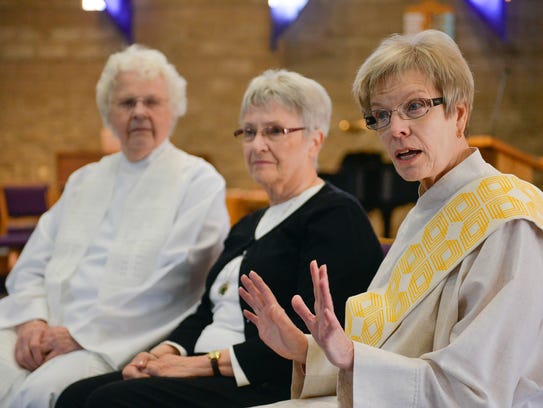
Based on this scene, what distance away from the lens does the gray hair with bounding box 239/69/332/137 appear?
96.9 inches

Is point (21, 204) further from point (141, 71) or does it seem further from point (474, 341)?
point (474, 341)

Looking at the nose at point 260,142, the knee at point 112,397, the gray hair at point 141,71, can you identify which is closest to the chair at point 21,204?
the gray hair at point 141,71

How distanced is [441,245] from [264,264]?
0.82 meters

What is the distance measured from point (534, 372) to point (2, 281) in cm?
677

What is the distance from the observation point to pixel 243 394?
2.14m

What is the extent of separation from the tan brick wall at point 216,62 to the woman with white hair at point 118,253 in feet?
23.5

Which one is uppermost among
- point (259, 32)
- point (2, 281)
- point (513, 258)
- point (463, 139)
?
point (259, 32)

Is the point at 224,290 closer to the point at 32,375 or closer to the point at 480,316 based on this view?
the point at 32,375

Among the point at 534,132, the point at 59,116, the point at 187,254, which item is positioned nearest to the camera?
the point at 187,254

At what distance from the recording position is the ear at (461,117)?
167cm

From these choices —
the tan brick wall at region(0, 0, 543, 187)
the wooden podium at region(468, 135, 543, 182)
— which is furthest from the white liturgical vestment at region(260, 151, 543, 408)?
the tan brick wall at region(0, 0, 543, 187)

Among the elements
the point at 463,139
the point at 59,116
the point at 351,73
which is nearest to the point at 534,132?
the point at 351,73

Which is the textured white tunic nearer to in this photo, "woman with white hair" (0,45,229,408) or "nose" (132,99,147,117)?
"woman with white hair" (0,45,229,408)

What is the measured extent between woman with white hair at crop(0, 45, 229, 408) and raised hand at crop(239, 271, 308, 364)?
1.09 m
